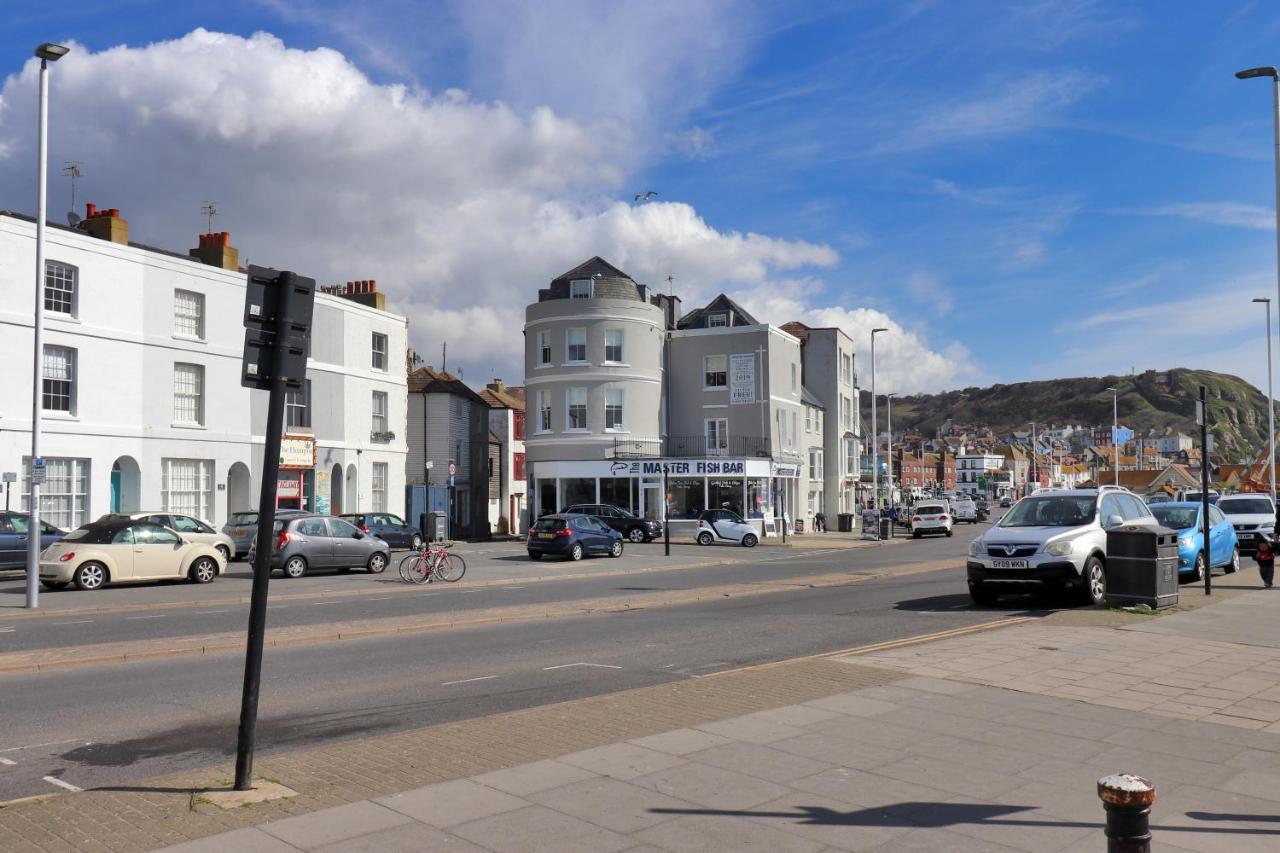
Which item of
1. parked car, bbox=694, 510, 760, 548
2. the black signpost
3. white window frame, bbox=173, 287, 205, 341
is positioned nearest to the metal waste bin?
the black signpost

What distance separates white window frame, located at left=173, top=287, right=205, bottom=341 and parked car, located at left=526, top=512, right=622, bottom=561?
12.7 m

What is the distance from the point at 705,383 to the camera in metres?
52.9

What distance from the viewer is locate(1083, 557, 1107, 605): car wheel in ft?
51.8

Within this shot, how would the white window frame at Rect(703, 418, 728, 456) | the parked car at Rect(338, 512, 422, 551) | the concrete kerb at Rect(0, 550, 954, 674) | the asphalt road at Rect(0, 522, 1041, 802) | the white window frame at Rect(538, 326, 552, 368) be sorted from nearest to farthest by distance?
the asphalt road at Rect(0, 522, 1041, 802) → the concrete kerb at Rect(0, 550, 954, 674) → the parked car at Rect(338, 512, 422, 551) → the white window frame at Rect(538, 326, 552, 368) → the white window frame at Rect(703, 418, 728, 456)

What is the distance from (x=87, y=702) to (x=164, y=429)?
2489 centimetres

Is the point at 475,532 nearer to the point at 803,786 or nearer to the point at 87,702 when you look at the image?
the point at 87,702

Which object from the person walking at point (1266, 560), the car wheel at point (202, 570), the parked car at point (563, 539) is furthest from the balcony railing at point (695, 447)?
the person walking at point (1266, 560)

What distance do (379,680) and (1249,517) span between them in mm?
26677

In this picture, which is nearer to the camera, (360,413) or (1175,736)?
(1175,736)

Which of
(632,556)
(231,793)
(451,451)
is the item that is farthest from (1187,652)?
(451,451)

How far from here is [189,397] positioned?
33500 mm

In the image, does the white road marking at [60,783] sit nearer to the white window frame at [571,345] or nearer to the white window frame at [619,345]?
the white window frame at [571,345]

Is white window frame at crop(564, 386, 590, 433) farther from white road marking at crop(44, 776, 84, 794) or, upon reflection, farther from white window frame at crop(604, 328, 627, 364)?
white road marking at crop(44, 776, 84, 794)

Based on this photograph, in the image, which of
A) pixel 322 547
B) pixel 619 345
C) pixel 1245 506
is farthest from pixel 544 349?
pixel 1245 506
